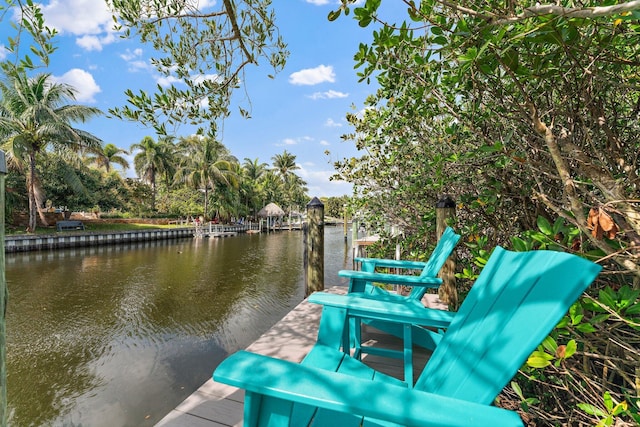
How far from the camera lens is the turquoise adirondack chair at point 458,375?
0.76 meters

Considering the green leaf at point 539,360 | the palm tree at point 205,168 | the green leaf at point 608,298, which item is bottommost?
the green leaf at point 539,360

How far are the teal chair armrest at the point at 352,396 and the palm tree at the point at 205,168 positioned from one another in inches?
1096

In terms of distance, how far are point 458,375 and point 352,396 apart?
399mm

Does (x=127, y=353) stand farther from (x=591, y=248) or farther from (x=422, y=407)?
(x=591, y=248)

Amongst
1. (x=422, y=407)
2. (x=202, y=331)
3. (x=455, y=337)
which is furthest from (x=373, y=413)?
(x=202, y=331)

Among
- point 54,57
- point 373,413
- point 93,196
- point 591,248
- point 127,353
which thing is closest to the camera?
point 373,413

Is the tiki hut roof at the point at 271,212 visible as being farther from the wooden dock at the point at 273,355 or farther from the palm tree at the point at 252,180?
the wooden dock at the point at 273,355

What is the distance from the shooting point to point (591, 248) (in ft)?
5.16

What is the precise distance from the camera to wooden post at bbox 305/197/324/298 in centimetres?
392

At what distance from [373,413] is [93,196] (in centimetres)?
2577

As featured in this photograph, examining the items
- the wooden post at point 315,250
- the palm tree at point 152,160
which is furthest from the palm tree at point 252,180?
the wooden post at point 315,250

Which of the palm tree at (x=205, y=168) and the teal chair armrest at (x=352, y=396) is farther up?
the palm tree at (x=205, y=168)

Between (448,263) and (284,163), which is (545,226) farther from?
(284,163)

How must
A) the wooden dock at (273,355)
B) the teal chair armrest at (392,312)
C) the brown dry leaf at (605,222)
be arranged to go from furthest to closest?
the wooden dock at (273,355) → the teal chair armrest at (392,312) → the brown dry leaf at (605,222)
